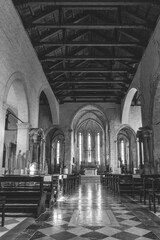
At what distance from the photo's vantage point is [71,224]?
3908 millimetres

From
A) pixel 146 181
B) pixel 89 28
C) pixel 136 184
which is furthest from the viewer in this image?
pixel 89 28

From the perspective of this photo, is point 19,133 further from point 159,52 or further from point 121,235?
point 121,235

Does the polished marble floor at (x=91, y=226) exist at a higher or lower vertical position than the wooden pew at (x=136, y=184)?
lower

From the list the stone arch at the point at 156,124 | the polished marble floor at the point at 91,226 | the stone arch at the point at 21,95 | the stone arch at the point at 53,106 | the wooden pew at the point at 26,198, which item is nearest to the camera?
the polished marble floor at the point at 91,226

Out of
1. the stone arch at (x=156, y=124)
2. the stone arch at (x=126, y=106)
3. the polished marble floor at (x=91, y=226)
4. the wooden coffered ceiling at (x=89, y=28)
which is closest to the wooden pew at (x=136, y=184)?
the stone arch at (x=156, y=124)

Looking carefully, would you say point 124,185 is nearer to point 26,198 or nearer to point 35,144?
point 35,144

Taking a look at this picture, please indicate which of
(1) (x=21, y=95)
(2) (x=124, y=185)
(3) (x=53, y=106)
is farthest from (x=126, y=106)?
(1) (x=21, y=95)

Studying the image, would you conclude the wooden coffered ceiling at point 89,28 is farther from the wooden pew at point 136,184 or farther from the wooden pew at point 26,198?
the wooden pew at point 26,198

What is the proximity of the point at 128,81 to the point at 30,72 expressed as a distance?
6.85m

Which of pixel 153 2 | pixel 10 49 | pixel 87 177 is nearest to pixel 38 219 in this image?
pixel 10 49

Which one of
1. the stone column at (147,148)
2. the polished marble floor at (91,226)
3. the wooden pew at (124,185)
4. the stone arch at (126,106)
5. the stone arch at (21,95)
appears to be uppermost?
the stone arch at (126,106)

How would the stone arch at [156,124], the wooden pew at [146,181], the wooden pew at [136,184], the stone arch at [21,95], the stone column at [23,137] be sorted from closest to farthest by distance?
the wooden pew at [146,181] < the wooden pew at [136,184] < the stone arch at [21,95] < the stone arch at [156,124] < the stone column at [23,137]

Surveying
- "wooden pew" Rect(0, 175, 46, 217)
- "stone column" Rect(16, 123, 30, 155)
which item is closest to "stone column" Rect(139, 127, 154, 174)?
"stone column" Rect(16, 123, 30, 155)

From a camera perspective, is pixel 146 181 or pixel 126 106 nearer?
pixel 146 181
